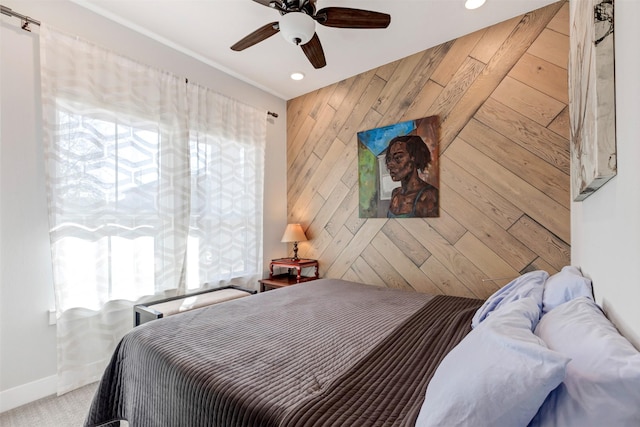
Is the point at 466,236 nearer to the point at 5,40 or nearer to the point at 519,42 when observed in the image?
the point at 519,42

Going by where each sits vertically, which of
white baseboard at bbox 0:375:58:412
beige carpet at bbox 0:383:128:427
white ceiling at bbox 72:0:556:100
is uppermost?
white ceiling at bbox 72:0:556:100

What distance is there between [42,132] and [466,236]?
326cm

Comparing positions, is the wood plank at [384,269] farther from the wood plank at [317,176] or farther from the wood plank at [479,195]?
the wood plank at [317,176]

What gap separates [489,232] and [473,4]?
5.66 feet

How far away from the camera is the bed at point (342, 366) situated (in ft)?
1.98

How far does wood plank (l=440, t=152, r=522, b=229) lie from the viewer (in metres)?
2.30

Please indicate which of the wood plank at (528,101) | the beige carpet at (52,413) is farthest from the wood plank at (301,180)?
the beige carpet at (52,413)

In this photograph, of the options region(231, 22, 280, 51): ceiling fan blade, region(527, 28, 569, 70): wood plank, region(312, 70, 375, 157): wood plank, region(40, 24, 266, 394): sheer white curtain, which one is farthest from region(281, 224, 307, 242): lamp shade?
region(527, 28, 569, 70): wood plank

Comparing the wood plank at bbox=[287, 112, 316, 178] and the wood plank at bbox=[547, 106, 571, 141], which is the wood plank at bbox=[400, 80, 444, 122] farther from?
the wood plank at bbox=[287, 112, 316, 178]

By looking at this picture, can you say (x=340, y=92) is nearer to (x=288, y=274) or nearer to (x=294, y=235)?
(x=294, y=235)

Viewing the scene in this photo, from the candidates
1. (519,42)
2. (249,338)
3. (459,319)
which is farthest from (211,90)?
(459,319)

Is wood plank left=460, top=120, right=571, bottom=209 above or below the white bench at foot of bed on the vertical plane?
above

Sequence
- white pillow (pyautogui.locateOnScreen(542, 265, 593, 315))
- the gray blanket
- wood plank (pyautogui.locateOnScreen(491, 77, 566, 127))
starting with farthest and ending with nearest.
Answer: wood plank (pyautogui.locateOnScreen(491, 77, 566, 127)), white pillow (pyautogui.locateOnScreen(542, 265, 593, 315)), the gray blanket

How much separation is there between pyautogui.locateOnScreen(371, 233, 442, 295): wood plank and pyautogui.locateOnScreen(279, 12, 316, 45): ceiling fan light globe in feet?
6.20
